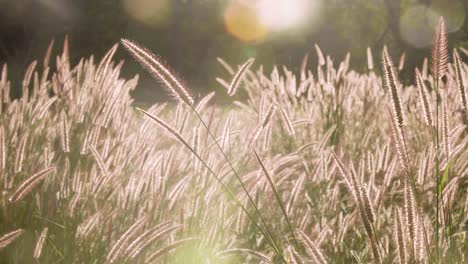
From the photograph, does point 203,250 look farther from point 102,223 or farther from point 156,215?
point 102,223

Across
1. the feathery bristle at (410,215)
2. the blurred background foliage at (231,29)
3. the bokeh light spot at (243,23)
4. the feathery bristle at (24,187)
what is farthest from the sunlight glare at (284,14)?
the feathery bristle at (410,215)

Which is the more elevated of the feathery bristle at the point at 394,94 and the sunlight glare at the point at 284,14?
the sunlight glare at the point at 284,14

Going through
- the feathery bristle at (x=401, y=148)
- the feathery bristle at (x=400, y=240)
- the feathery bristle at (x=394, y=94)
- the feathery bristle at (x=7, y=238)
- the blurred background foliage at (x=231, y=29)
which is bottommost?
the feathery bristle at (x=400, y=240)

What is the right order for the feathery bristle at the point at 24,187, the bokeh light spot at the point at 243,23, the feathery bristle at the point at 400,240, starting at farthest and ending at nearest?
1. the bokeh light spot at the point at 243,23
2. the feathery bristle at the point at 24,187
3. the feathery bristle at the point at 400,240

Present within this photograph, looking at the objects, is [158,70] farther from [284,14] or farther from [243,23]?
[243,23]

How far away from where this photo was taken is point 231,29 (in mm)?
16219

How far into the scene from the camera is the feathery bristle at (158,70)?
1020 mm

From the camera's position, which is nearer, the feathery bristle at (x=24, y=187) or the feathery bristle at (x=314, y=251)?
the feathery bristle at (x=314, y=251)

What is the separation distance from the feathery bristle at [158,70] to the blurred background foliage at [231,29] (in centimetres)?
1110

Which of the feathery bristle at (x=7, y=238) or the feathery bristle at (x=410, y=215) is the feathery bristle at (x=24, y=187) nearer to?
the feathery bristle at (x=7, y=238)

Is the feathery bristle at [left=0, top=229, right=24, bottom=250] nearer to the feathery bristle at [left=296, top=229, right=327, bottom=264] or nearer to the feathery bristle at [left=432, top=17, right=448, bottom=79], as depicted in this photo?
the feathery bristle at [left=296, top=229, right=327, bottom=264]

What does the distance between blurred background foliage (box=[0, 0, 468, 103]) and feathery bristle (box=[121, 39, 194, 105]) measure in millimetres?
11097

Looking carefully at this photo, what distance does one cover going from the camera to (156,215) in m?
1.62

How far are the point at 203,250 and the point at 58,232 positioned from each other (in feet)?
1.51
